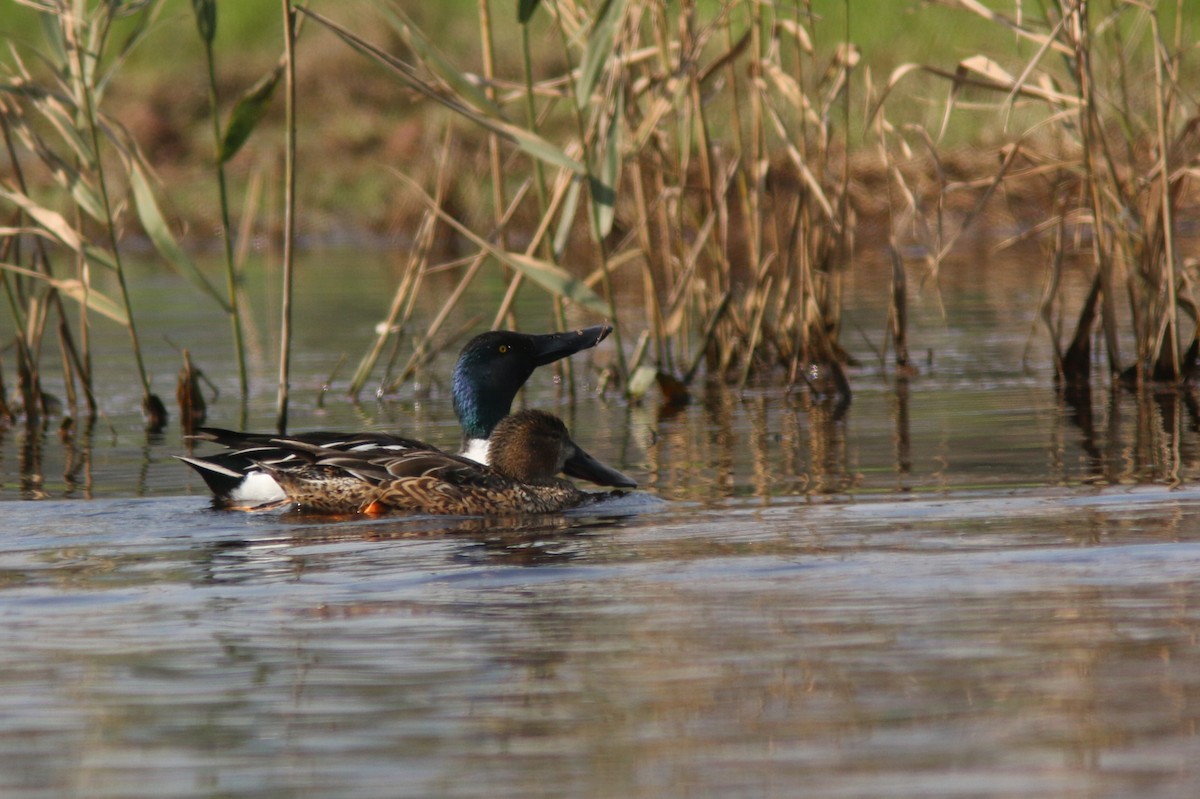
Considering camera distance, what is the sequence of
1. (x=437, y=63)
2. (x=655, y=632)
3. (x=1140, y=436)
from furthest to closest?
1. (x=1140, y=436)
2. (x=437, y=63)
3. (x=655, y=632)

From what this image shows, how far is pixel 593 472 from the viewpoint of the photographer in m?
7.10

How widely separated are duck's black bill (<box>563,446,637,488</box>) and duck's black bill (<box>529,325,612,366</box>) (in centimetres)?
75

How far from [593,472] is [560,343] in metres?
0.93

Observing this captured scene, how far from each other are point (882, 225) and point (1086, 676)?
53.6 ft

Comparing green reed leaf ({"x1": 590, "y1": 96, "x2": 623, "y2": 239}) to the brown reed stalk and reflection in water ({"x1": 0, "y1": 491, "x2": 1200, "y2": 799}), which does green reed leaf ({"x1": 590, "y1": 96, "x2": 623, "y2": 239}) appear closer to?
the brown reed stalk

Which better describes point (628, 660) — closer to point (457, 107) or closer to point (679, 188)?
point (457, 107)

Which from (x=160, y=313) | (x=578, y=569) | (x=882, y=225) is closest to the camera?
(x=578, y=569)

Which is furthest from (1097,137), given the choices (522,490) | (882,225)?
(882,225)

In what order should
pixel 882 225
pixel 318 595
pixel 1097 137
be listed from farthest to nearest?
pixel 882 225 < pixel 1097 137 < pixel 318 595

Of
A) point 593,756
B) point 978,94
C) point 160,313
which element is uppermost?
point 978,94

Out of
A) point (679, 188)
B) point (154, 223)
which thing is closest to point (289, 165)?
point (154, 223)

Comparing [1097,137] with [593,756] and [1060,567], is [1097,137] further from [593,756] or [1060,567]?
[593,756]

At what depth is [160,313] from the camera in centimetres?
1516

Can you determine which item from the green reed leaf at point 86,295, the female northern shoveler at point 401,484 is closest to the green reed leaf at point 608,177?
the female northern shoveler at point 401,484
